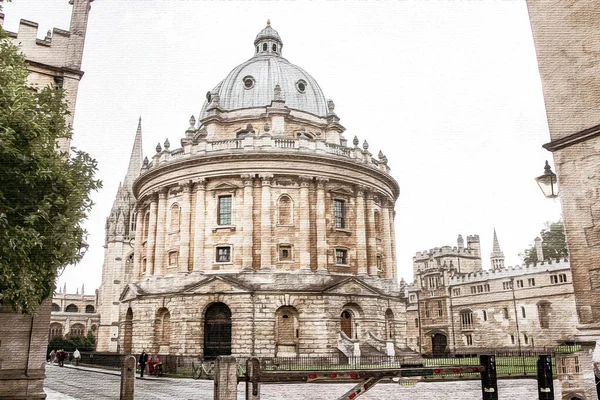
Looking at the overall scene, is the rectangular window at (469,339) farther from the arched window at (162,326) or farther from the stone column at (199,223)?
the arched window at (162,326)

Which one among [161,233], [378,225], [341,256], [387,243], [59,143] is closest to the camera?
[59,143]

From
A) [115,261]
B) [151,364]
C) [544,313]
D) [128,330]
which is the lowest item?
[151,364]

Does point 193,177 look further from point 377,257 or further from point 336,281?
point 377,257

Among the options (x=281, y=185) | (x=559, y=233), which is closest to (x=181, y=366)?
(x=281, y=185)

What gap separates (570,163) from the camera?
23.0 ft

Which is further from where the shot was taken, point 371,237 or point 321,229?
point 371,237

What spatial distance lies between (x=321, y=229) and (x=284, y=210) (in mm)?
2949

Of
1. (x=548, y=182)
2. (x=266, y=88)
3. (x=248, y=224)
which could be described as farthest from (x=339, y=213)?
(x=548, y=182)

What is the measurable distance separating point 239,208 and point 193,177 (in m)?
4.27

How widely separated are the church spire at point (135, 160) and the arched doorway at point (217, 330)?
4942cm

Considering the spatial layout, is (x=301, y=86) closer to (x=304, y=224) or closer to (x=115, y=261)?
(x=304, y=224)

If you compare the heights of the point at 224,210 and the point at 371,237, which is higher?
the point at 224,210

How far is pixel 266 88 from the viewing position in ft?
146

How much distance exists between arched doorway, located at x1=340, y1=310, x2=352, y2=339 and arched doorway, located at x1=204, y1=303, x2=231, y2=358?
766 cm
